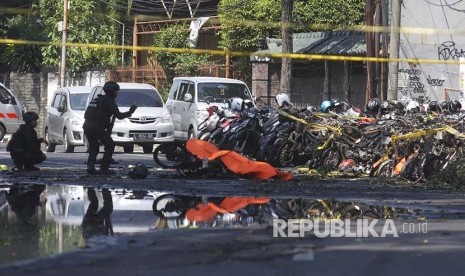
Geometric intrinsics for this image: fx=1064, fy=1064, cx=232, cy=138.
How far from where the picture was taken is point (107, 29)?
4500 centimetres

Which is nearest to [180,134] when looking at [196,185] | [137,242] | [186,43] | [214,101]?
[214,101]

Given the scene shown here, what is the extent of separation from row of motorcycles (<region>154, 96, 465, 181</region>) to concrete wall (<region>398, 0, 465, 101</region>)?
9.18 meters

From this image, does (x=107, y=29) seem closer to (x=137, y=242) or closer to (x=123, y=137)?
(x=123, y=137)

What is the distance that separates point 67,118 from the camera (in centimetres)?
2670

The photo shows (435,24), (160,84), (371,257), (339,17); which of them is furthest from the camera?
(160,84)

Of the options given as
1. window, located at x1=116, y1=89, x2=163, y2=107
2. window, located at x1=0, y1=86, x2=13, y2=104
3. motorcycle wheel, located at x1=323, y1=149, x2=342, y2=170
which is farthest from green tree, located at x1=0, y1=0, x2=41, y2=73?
motorcycle wheel, located at x1=323, y1=149, x2=342, y2=170

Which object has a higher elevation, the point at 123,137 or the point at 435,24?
the point at 435,24

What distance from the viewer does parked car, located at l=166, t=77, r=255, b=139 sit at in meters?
25.8

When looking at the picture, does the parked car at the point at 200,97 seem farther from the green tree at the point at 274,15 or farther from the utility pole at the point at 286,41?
the green tree at the point at 274,15

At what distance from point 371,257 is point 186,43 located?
33.4 meters

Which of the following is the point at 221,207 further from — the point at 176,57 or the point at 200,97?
the point at 176,57

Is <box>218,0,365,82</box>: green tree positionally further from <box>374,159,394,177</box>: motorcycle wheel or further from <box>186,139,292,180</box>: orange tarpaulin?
<box>186,139,292,180</box>: orange tarpaulin

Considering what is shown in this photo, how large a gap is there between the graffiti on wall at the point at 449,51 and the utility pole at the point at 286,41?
436 centimetres

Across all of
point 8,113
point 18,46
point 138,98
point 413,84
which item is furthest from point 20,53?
point 413,84
